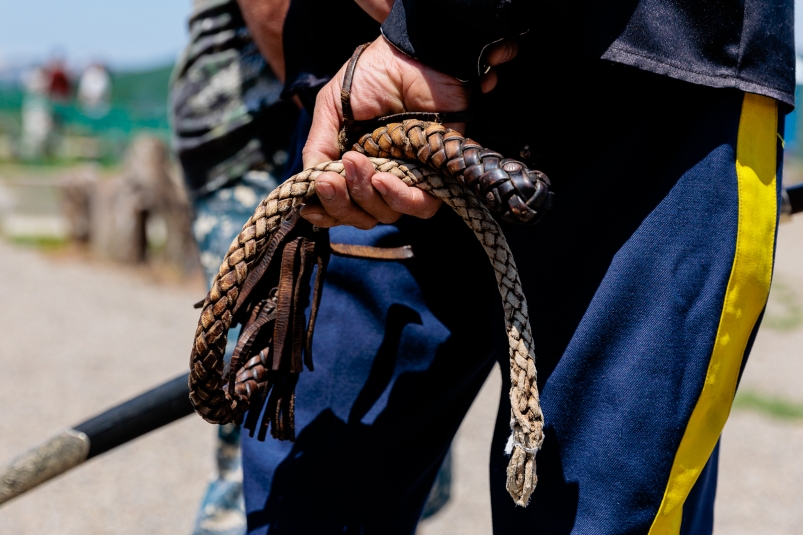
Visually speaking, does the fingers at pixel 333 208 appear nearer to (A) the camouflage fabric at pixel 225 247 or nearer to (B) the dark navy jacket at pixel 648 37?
(B) the dark navy jacket at pixel 648 37

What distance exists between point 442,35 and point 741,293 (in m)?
0.42


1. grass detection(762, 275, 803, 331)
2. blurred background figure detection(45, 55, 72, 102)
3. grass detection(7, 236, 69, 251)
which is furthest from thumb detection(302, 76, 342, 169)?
blurred background figure detection(45, 55, 72, 102)

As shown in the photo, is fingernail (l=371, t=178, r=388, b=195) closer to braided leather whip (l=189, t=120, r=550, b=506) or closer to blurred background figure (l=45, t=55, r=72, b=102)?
braided leather whip (l=189, t=120, r=550, b=506)

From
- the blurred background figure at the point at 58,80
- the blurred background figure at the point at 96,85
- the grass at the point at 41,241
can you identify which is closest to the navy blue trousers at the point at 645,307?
the grass at the point at 41,241

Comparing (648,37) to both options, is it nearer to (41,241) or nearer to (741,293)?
(741,293)

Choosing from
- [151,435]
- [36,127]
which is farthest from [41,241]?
[36,127]

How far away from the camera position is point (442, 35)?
30.8 inches

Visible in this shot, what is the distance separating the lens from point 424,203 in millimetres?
835

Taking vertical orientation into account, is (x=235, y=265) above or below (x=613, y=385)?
above

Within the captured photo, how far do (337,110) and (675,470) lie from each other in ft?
1.81

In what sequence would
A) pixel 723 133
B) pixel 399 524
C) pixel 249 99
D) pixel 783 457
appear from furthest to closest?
pixel 783 457, pixel 249 99, pixel 399 524, pixel 723 133

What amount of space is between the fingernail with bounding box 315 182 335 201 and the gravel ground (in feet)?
5.94

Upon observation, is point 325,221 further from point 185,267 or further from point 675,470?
point 185,267

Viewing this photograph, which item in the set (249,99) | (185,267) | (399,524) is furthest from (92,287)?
(399,524)
